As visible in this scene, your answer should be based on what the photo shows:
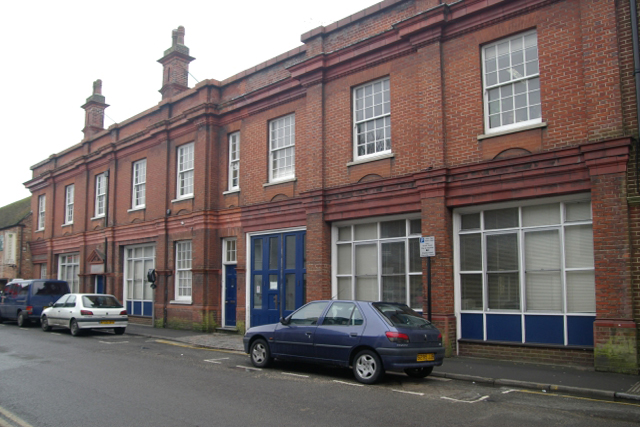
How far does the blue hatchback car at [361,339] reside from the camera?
9.22 m

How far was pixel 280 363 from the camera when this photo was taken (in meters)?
11.7

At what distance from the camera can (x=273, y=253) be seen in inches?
693

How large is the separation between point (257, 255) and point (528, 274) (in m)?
9.10

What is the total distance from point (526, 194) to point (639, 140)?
91.1 inches

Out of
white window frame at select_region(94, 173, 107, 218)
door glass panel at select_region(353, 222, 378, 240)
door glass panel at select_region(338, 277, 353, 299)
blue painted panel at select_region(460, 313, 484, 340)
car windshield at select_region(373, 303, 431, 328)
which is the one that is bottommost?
blue painted panel at select_region(460, 313, 484, 340)

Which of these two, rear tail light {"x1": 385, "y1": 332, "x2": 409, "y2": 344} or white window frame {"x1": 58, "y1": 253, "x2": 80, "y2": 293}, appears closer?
rear tail light {"x1": 385, "y1": 332, "x2": 409, "y2": 344}

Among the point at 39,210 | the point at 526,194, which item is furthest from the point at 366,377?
the point at 39,210

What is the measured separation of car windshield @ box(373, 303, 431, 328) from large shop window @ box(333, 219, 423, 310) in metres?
3.54

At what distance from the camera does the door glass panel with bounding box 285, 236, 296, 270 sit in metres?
16.9

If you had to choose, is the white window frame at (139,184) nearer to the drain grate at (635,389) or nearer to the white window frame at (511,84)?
the white window frame at (511,84)

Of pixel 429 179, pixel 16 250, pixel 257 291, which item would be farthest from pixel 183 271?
pixel 16 250

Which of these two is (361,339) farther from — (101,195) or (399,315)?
(101,195)

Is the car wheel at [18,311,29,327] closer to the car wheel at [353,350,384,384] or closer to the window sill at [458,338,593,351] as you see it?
the car wheel at [353,350,384,384]

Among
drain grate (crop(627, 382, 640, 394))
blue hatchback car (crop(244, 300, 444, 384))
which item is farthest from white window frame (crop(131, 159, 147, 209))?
drain grate (crop(627, 382, 640, 394))
